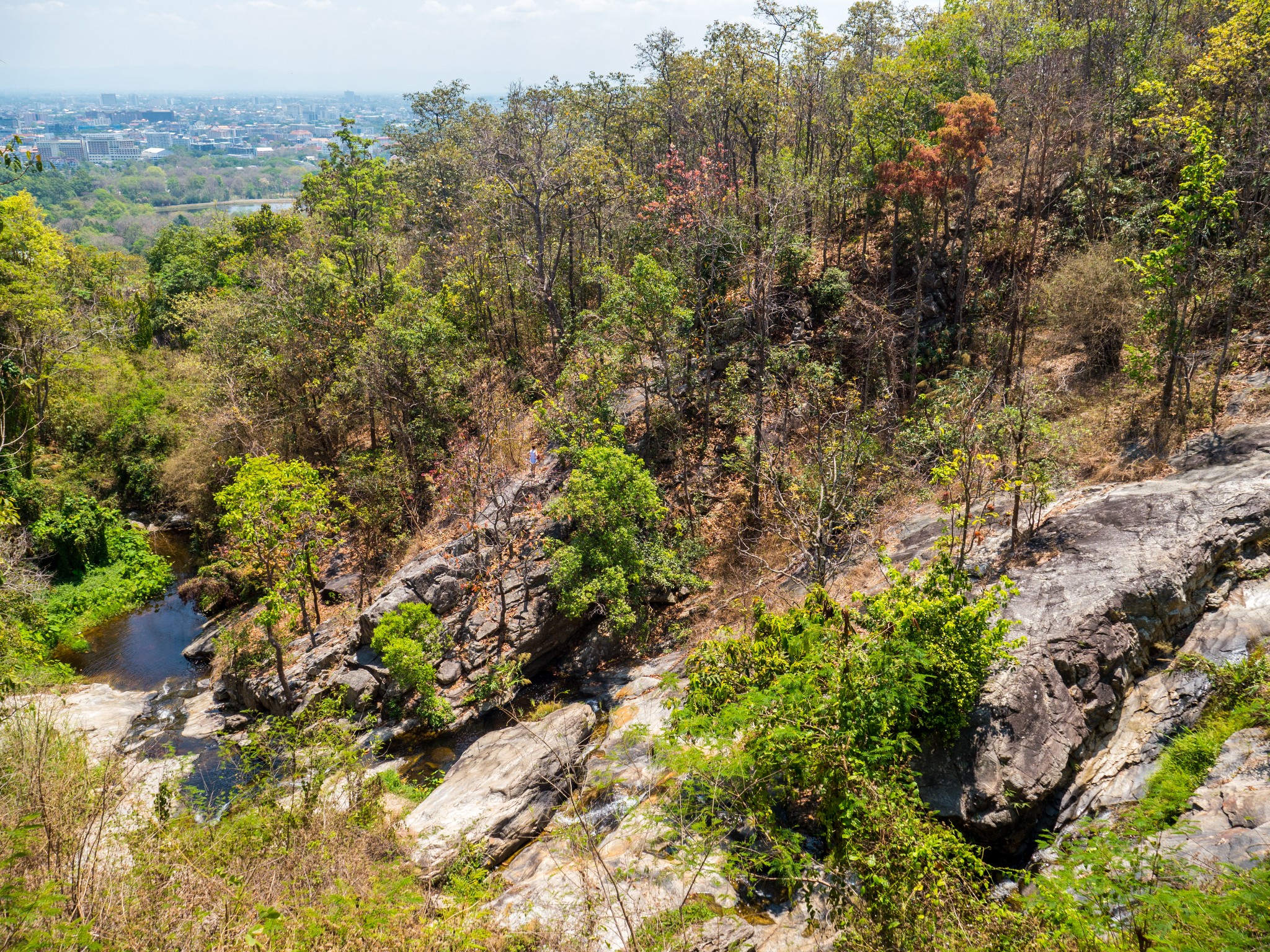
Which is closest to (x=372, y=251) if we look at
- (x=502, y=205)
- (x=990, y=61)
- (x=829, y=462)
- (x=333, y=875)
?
(x=502, y=205)

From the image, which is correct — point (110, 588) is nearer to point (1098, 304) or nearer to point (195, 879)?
point (195, 879)

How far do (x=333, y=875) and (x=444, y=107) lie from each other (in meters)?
51.9

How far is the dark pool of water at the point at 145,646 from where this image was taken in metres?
20.9

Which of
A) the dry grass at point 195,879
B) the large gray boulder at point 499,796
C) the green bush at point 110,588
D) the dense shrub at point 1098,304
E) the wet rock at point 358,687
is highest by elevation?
the dense shrub at point 1098,304

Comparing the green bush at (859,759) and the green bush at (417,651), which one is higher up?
the green bush at (859,759)

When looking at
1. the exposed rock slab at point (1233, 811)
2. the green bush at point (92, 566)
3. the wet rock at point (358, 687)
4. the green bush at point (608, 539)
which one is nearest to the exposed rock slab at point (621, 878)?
the green bush at point (608, 539)

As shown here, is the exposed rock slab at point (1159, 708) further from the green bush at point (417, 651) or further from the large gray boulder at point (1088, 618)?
the green bush at point (417, 651)

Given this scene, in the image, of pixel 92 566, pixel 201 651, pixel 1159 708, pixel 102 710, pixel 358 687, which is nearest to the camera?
pixel 1159 708

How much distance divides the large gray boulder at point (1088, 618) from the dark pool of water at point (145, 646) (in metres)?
22.1

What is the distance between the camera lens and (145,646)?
22.4m

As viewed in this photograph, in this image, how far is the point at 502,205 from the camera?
27.3 metres

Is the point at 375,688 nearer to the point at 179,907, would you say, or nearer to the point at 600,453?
the point at 600,453

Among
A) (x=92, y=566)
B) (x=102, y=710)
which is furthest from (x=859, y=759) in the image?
(x=92, y=566)

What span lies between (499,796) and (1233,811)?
36.1ft
